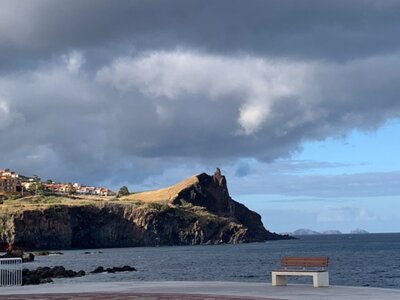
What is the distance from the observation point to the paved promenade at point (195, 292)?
1970 cm

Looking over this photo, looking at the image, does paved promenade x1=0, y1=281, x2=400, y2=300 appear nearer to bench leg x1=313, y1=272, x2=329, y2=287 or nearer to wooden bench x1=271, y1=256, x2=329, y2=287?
bench leg x1=313, y1=272, x2=329, y2=287

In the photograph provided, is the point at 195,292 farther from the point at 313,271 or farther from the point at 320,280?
the point at 320,280

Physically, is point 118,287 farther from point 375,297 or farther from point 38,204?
point 38,204

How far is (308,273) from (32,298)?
8.68m

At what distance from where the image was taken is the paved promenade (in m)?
19.7

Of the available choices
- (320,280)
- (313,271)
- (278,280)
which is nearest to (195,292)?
(278,280)

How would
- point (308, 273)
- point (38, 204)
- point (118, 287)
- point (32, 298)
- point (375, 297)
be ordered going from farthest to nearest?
point (38, 204), point (118, 287), point (308, 273), point (32, 298), point (375, 297)

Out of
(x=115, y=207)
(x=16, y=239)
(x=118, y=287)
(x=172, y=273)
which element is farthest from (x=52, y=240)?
(x=118, y=287)

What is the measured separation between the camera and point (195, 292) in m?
21.5

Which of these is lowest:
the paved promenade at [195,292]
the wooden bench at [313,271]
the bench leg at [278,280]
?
the paved promenade at [195,292]

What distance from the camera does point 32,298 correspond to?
20859mm

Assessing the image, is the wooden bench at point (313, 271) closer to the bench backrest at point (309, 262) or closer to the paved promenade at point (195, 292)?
the bench backrest at point (309, 262)

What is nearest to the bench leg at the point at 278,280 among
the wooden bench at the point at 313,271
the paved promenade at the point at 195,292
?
the wooden bench at the point at 313,271

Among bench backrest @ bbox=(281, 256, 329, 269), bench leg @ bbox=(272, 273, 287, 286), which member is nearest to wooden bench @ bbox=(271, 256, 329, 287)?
bench backrest @ bbox=(281, 256, 329, 269)
